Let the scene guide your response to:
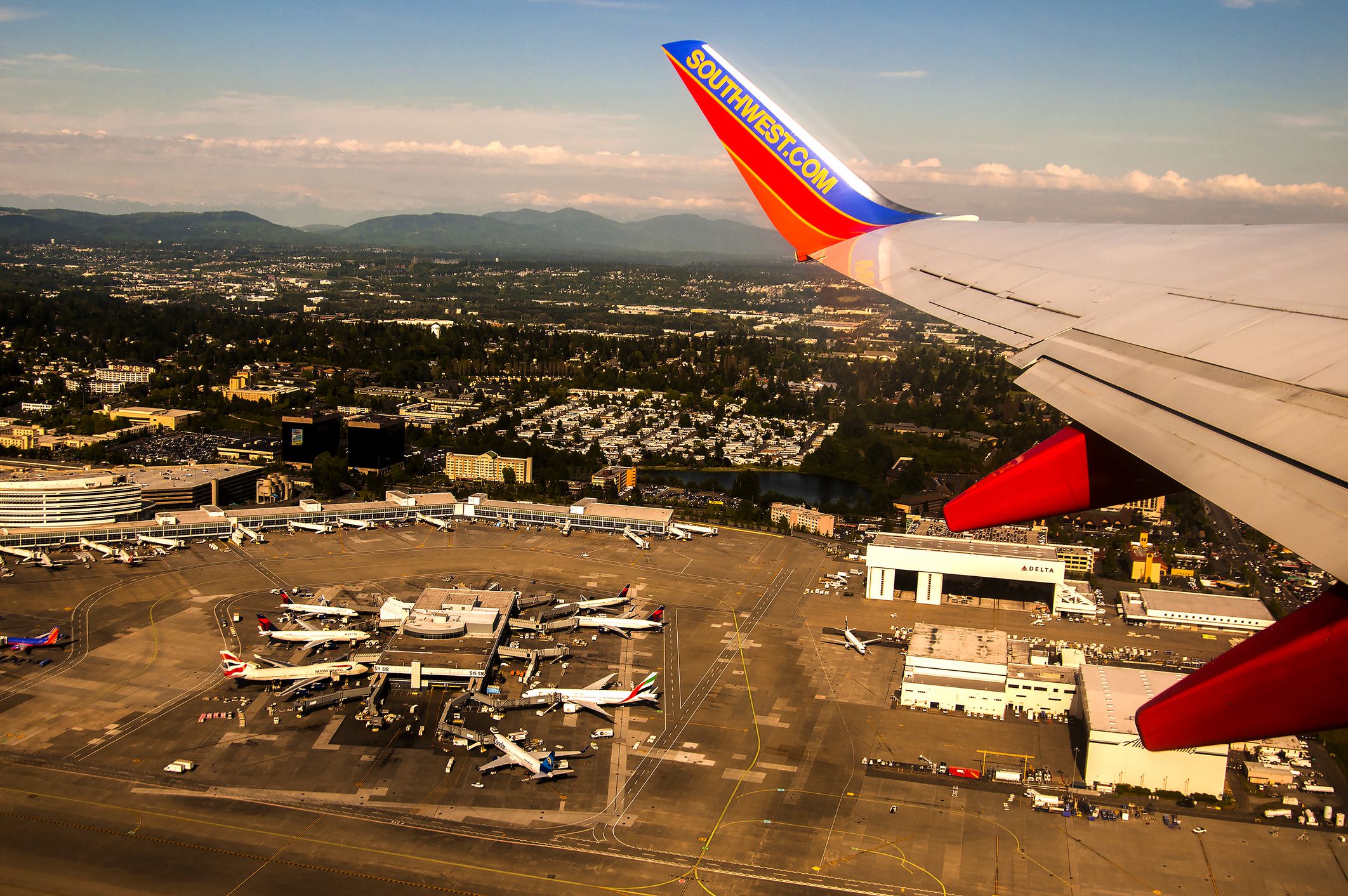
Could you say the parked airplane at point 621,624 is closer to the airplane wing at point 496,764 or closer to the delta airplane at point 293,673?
the delta airplane at point 293,673

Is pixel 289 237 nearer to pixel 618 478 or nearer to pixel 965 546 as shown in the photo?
pixel 618 478

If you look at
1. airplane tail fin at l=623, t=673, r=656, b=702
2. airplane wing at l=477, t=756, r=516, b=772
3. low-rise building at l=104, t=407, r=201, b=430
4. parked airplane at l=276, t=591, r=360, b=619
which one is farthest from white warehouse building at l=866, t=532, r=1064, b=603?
low-rise building at l=104, t=407, r=201, b=430

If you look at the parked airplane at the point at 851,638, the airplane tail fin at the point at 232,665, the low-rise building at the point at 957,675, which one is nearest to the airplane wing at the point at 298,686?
the airplane tail fin at the point at 232,665

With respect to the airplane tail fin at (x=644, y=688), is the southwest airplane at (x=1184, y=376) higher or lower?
higher

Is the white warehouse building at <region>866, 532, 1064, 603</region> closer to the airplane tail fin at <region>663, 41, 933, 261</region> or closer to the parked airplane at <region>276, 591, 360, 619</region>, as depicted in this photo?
the parked airplane at <region>276, 591, 360, 619</region>

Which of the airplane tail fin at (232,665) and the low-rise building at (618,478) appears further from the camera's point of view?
the low-rise building at (618,478)

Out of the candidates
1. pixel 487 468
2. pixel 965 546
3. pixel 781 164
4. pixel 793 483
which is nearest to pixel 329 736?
pixel 781 164

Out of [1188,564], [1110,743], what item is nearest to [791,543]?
[1188,564]

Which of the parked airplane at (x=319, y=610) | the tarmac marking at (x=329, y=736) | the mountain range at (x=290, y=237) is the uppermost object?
the mountain range at (x=290, y=237)
